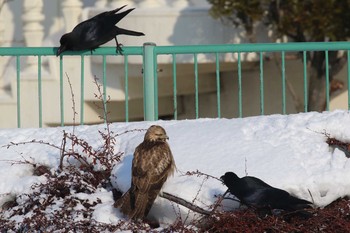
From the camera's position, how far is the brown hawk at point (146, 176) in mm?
8258

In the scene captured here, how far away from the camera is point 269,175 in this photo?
8469mm

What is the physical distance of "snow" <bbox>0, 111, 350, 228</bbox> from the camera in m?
8.38

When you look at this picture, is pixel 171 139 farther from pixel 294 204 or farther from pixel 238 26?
pixel 238 26

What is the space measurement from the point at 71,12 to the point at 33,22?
1.92 feet

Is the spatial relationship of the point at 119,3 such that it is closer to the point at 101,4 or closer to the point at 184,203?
the point at 101,4

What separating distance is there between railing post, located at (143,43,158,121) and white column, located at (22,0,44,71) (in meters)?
6.07

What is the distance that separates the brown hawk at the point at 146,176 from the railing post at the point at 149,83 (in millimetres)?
1456

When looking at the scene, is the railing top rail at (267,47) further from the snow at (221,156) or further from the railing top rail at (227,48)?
the snow at (221,156)

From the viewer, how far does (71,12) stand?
50.9 ft

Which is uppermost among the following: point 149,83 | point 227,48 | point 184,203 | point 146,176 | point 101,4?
point 227,48

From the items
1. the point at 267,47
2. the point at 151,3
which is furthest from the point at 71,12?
the point at 267,47

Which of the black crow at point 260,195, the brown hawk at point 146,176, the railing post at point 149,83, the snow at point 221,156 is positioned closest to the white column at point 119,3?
the railing post at point 149,83

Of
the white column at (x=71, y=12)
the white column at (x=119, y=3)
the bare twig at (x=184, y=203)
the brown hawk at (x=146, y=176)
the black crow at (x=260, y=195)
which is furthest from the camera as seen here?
the white column at (x=71, y=12)

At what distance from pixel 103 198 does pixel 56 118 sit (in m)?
6.72
